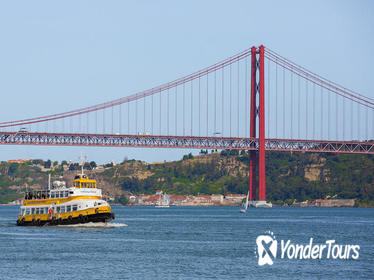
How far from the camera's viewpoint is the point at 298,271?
52.4 metres

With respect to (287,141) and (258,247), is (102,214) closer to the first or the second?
(258,247)

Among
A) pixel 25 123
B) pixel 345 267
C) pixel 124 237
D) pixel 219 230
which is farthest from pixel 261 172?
pixel 345 267

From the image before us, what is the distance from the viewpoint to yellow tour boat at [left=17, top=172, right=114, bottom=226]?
286 feet

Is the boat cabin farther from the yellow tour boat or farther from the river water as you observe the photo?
the river water

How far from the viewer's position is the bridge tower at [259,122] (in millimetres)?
166375

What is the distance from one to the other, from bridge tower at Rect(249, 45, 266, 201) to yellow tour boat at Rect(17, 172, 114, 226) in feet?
256

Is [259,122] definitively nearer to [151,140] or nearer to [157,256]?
[151,140]

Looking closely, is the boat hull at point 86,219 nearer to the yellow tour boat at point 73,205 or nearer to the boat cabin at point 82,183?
the yellow tour boat at point 73,205

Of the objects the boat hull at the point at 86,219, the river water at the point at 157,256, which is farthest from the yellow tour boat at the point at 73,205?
the river water at the point at 157,256

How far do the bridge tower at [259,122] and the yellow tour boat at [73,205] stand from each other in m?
78.0

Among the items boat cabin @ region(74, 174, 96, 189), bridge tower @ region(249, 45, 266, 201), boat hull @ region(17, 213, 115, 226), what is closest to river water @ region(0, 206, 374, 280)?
boat hull @ region(17, 213, 115, 226)

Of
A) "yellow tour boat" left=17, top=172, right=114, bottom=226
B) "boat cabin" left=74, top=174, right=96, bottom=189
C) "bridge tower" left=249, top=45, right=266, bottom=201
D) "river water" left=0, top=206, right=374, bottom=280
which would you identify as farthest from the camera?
"bridge tower" left=249, top=45, right=266, bottom=201

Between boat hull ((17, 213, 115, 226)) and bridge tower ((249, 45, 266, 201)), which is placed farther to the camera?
bridge tower ((249, 45, 266, 201))

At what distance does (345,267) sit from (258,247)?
1559 cm
